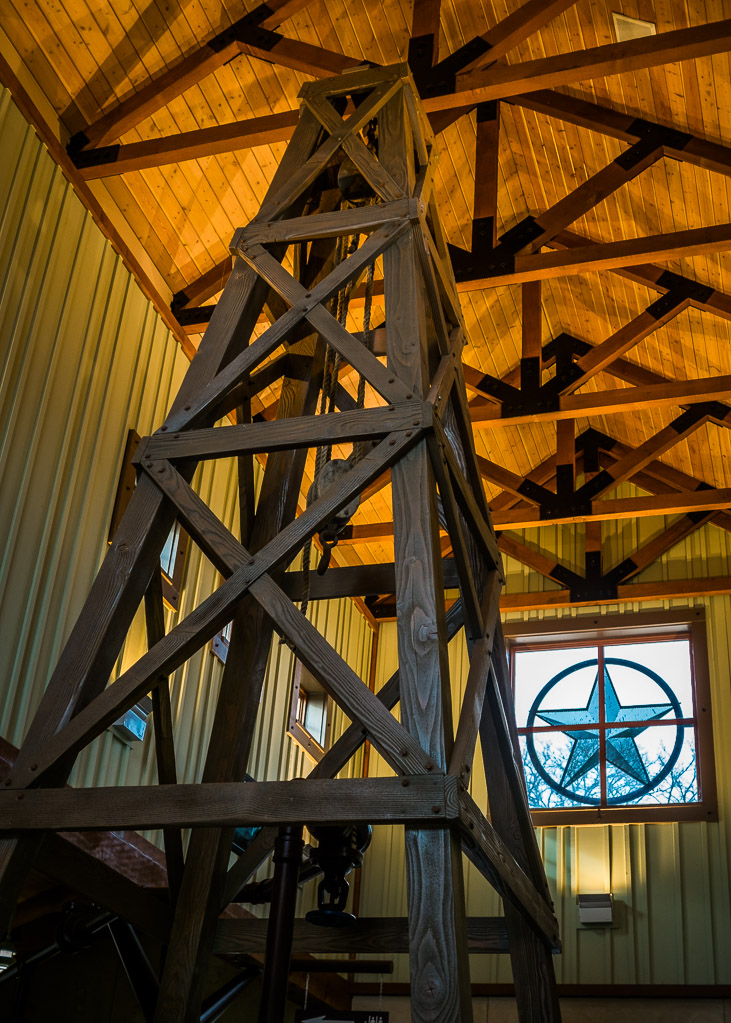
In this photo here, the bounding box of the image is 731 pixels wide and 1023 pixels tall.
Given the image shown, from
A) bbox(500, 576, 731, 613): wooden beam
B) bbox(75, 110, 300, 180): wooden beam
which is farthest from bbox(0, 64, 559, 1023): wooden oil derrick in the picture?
bbox(500, 576, 731, 613): wooden beam

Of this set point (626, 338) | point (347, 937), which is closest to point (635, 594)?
point (626, 338)

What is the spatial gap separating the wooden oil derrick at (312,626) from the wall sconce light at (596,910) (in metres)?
5.93

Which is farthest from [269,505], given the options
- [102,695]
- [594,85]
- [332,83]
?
[594,85]

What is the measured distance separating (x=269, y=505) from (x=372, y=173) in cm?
141

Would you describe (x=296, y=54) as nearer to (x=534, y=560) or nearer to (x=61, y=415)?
(x=61, y=415)

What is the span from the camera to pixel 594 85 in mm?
7844

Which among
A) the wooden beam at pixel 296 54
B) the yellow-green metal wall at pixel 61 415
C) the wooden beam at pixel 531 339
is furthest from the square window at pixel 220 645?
the wooden beam at pixel 296 54

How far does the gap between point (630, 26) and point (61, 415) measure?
4.77 metres

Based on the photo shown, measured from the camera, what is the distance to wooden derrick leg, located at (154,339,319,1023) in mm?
3578

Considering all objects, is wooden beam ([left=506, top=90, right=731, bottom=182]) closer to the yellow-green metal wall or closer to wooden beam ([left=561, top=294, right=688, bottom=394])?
wooden beam ([left=561, top=294, right=688, bottom=394])

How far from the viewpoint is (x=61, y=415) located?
21.9ft

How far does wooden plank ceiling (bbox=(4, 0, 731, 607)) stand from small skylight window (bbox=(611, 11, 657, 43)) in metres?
0.06

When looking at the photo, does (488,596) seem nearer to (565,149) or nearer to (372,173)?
(372,173)

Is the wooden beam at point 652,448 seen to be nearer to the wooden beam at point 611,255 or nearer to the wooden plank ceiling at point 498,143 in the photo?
the wooden plank ceiling at point 498,143
